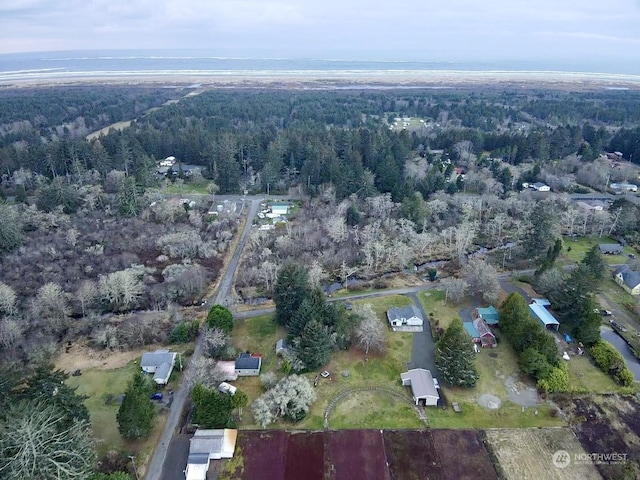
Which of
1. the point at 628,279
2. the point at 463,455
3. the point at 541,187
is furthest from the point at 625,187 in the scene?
the point at 463,455

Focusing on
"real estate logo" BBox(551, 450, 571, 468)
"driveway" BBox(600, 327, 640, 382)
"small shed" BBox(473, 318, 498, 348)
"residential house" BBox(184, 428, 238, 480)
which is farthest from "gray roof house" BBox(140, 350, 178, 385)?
"driveway" BBox(600, 327, 640, 382)

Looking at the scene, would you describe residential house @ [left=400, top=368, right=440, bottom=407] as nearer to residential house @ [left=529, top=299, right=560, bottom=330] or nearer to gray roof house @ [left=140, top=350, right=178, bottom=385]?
residential house @ [left=529, top=299, right=560, bottom=330]

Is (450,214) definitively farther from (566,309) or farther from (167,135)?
(167,135)

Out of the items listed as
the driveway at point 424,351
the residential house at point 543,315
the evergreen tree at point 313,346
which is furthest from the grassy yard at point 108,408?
the residential house at point 543,315

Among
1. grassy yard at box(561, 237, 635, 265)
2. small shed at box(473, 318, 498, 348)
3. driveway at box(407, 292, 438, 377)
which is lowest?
driveway at box(407, 292, 438, 377)

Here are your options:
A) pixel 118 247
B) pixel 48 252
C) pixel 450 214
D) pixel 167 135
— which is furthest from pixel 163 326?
pixel 167 135

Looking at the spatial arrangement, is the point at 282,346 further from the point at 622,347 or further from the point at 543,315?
the point at 622,347
